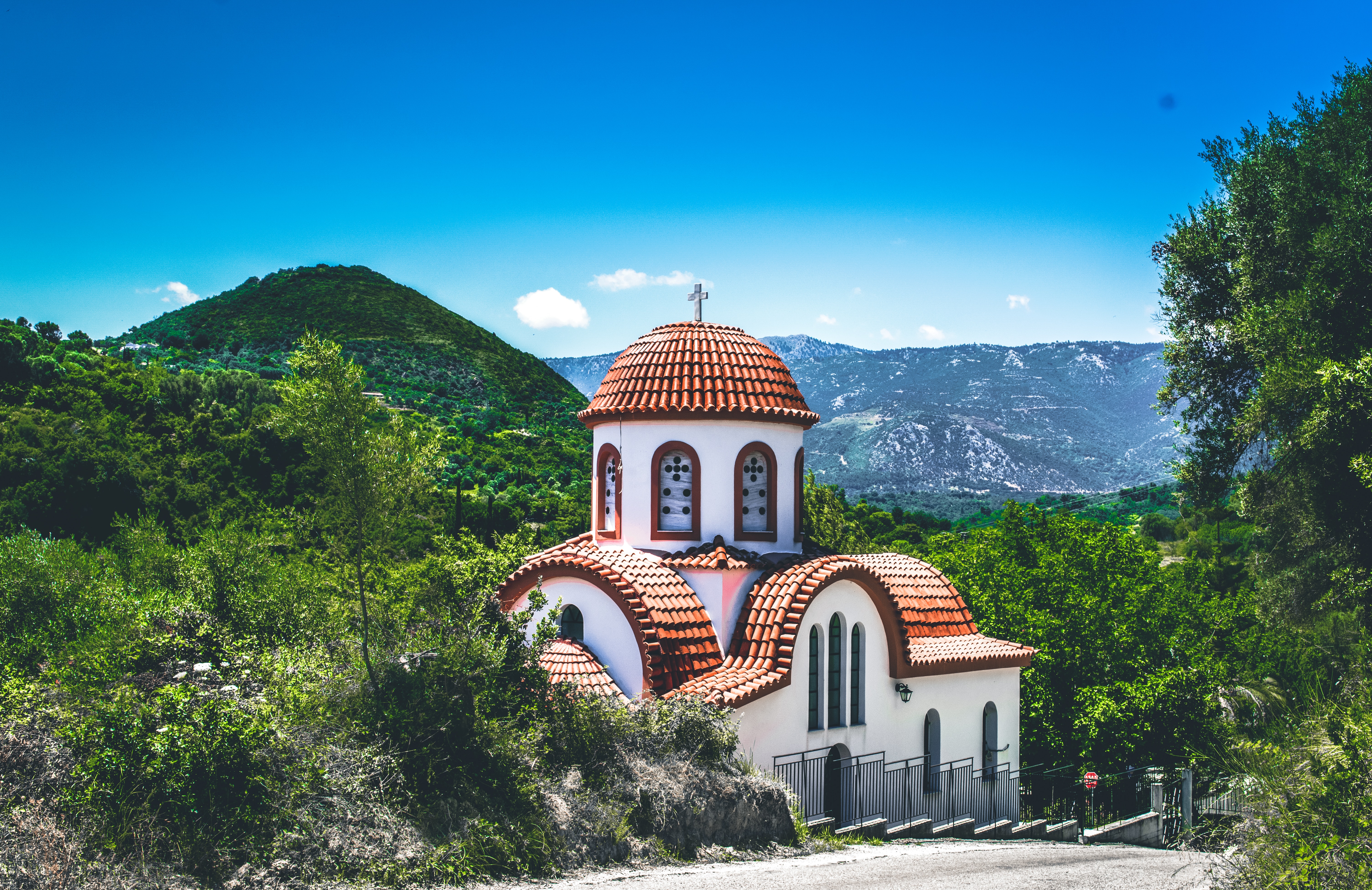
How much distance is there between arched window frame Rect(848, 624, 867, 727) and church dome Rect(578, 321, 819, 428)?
3.81 metres

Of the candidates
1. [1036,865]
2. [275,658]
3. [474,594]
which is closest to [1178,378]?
[1036,865]

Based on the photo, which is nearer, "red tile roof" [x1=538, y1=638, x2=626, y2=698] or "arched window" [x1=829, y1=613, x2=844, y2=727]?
"red tile roof" [x1=538, y1=638, x2=626, y2=698]

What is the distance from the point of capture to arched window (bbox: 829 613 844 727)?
1605 centimetres

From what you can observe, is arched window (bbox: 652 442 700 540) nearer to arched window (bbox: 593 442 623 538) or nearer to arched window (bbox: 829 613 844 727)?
arched window (bbox: 593 442 623 538)

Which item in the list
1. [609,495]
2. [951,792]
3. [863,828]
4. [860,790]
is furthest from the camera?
[609,495]

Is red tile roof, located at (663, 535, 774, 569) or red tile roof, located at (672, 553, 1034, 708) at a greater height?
red tile roof, located at (663, 535, 774, 569)

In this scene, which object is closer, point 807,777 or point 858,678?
point 807,777

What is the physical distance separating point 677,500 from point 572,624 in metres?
3.01

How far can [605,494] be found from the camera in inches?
717

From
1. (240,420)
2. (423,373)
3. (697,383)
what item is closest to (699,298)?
(697,383)

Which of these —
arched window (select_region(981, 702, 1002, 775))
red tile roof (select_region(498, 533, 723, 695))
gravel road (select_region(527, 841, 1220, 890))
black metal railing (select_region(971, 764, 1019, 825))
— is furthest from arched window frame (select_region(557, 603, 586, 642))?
arched window (select_region(981, 702, 1002, 775))

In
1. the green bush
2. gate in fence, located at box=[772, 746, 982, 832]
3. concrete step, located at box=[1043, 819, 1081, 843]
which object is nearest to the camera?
the green bush

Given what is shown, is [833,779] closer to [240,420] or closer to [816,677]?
[816,677]

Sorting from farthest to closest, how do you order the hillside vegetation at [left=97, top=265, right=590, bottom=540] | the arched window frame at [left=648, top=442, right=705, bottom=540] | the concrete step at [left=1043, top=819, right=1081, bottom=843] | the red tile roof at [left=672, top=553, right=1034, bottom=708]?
the hillside vegetation at [left=97, top=265, right=590, bottom=540] → the concrete step at [left=1043, top=819, right=1081, bottom=843] → the arched window frame at [left=648, top=442, right=705, bottom=540] → the red tile roof at [left=672, top=553, right=1034, bottom=708]
